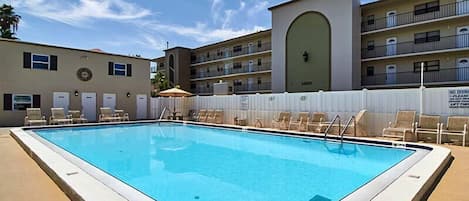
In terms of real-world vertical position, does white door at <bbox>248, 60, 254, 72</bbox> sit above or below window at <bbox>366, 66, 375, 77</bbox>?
above

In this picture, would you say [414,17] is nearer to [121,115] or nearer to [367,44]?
[367,44]

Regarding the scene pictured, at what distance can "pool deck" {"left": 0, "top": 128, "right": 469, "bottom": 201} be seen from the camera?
4.31 m

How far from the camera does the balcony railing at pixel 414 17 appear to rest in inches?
786

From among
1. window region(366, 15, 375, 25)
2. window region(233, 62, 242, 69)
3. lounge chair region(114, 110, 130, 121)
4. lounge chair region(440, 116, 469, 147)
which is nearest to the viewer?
lounge chair region(440, 116, 469, 147)

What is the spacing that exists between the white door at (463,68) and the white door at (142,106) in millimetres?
21512

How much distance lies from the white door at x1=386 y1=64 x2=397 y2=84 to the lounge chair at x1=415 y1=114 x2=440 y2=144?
13.8 meters

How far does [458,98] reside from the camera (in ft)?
31.5

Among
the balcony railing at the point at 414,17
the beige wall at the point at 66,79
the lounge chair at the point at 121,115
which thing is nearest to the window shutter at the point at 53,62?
the beige wall at the point at 66,79

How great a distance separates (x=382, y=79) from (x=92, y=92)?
67.5 ft

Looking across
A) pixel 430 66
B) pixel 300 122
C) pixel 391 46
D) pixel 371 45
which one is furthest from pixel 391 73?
pixel 300 122

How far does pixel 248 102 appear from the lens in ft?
53.9

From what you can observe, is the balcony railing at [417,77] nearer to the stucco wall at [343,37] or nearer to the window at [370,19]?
the stucco wall at [343,37]

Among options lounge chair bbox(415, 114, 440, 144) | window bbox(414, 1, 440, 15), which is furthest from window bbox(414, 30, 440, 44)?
lounge chair bbox(415, 114, 440, 144)

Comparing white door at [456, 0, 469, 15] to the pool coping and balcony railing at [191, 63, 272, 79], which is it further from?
the pool coping
